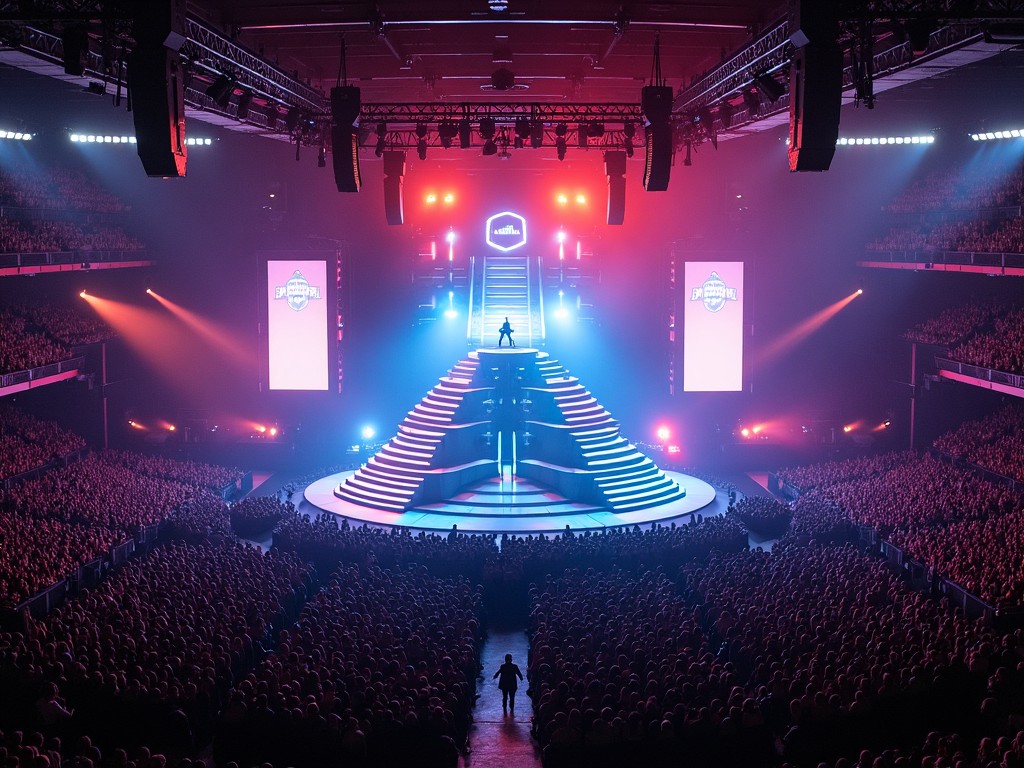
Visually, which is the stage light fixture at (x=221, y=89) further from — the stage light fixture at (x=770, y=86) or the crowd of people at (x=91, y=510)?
the crowd of people at (x=91, y=510)

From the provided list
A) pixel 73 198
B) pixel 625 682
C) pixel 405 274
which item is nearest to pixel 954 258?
pixel 405 274

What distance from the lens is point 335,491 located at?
30594 millimetres

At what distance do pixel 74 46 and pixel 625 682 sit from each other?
12889 mm

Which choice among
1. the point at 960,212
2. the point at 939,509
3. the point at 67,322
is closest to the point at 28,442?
the point at 67,322

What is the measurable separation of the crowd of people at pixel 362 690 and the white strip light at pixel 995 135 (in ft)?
86.4

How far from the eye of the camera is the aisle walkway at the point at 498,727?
50.9 ft

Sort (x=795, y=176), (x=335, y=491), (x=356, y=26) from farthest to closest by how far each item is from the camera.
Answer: (x=795, y=176) < (x=335, y=491) < (x=356, y=26)

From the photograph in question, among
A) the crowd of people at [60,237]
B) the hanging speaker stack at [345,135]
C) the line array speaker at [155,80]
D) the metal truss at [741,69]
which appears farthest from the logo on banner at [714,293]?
the line array speaker at [155,80]

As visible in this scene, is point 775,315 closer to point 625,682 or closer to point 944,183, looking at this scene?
point 944,183

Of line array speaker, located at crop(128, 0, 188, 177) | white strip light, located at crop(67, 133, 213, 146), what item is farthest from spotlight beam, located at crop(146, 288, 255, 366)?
line array speaker, located at crop(128, 0, 188, 177)

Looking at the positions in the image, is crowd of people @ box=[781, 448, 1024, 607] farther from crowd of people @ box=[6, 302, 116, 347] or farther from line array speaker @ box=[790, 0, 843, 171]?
crowd of people @ box=[6, 302, 116, 347]

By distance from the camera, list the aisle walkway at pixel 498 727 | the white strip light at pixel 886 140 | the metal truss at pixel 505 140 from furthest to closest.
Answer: the white strip light at pixel 886 140 < the metal truss at pixel 505 140 < the aisle walkway at pixel 498 727

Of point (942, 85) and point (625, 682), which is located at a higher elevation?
point (942, 85)

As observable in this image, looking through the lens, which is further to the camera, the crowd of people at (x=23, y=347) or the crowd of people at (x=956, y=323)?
the crowd of people at (x=956, y=323)
